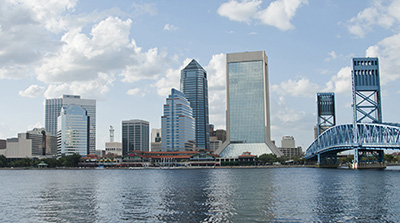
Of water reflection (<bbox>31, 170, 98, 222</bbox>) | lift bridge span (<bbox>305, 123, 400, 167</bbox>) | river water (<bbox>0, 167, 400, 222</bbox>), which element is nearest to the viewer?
river water (<bbox>0, 167, 400, 222</bbox>)

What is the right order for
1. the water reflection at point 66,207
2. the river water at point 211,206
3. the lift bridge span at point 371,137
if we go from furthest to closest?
the lift bridge span at point 371,137 < the water reflection at point 66,207 < the river water at point 211,206

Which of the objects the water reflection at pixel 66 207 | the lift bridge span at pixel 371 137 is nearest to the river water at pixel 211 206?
the water reflection at pixel 66 207

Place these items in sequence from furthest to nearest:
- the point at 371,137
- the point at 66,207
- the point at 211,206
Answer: the point at 371,137 → the point at 66,207 → the point at 211,206

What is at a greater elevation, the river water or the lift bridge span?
the lift bridge span

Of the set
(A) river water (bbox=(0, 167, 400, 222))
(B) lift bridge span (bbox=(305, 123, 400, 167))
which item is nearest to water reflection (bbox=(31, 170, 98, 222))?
(A) river water (bbox=(0, 167, 400, 222))

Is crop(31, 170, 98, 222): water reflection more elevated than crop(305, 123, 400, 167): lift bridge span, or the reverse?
crop(305, 123, 400, 167): lift bridge span

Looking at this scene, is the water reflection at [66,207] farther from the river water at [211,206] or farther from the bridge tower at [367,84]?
the bridge tower at [367,84]

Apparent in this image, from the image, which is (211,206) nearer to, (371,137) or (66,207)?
(66,207)

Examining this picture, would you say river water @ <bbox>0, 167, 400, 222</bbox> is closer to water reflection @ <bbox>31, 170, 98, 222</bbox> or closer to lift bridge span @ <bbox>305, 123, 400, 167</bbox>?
water reflection @ <bbox>31, 170, 98, 222</bbox>

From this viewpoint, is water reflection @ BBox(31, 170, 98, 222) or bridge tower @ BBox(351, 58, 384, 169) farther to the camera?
bridge tower @ BBox(351, 58, 384, 169)

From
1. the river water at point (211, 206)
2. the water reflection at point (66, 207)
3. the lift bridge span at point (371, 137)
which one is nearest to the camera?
the river water at point (211, 206)

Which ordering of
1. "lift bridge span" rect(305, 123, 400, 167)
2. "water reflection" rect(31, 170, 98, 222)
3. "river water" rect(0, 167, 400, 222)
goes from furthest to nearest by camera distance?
"lift bridge span" rect(305, 123, 400, 167)
"water reflection" rect(31, 170, 98, 222)
"river water" rect(0, 167, 400, 222)

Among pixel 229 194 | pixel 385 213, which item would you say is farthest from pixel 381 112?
pixel 385 213

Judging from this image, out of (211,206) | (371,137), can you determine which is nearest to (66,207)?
(211,206)
